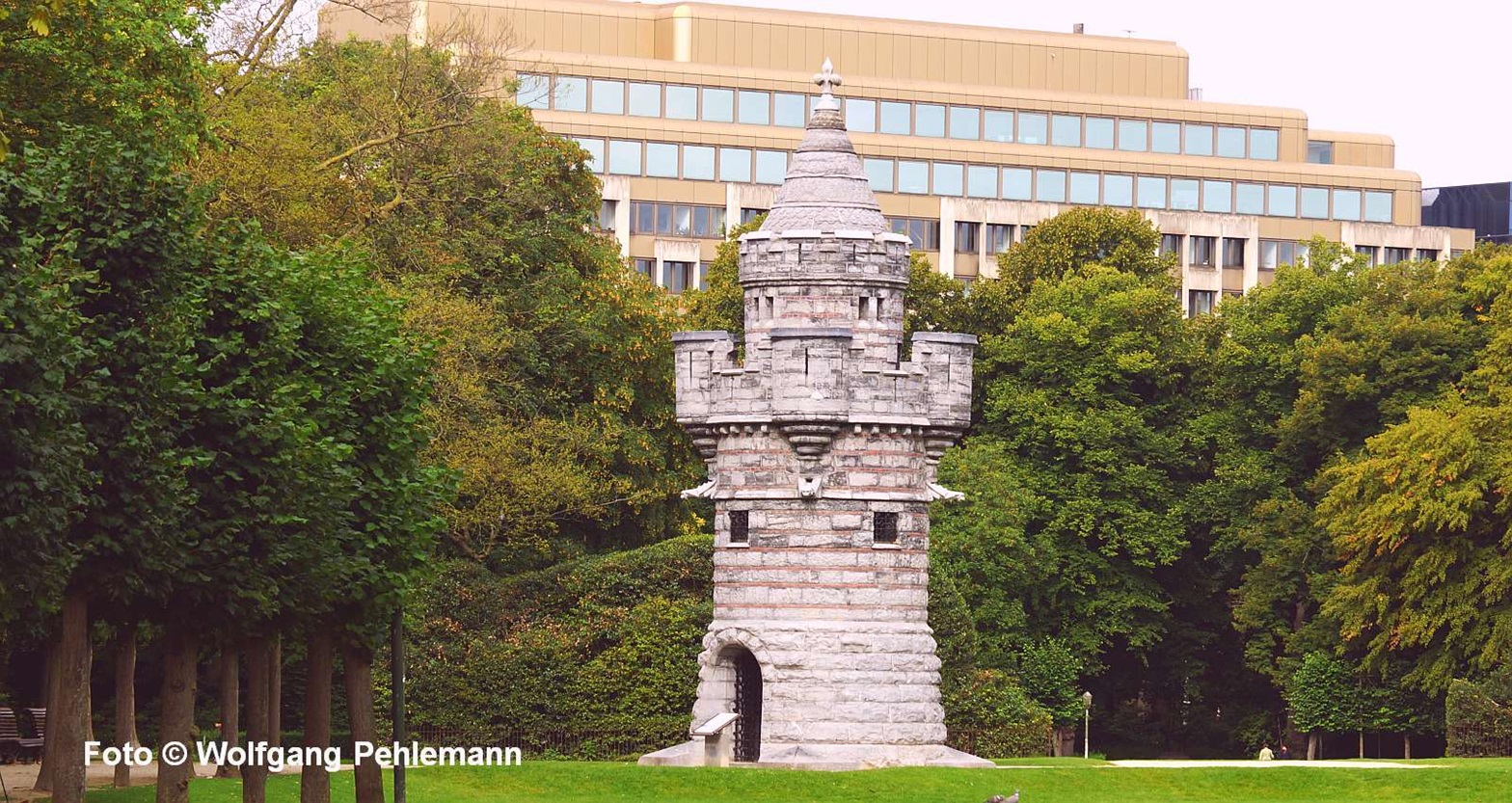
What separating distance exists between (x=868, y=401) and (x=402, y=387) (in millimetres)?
12592

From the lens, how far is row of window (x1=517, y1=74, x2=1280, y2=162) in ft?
388

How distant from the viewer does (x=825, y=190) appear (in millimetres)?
54688

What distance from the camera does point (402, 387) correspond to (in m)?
42.6

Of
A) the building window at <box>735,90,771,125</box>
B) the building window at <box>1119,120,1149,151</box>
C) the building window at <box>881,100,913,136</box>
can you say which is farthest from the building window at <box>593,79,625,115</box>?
the building window at <box>1119,120,1149,151</box>

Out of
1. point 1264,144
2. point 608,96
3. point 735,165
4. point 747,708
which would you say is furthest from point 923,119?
point 747,708

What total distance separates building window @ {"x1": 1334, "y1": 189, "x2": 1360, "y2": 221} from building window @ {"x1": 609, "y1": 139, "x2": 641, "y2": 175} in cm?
3257

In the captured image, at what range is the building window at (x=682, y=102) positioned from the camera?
118938 millimetres

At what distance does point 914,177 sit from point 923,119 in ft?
10.0

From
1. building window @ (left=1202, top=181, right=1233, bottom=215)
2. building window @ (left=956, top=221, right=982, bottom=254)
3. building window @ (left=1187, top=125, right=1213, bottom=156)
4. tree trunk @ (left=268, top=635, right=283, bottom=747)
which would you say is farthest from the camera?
building window @ (left=1187, top=125, right=1213, bottom=156)

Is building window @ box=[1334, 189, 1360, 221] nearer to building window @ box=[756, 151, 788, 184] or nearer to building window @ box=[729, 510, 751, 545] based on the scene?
building window @ box=[756, 151, 788, 184]

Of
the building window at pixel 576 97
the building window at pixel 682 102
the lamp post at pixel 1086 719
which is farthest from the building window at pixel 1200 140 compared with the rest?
the lamp post at pixel 1086 719

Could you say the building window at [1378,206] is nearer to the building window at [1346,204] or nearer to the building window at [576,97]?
the building window at [1346,204]

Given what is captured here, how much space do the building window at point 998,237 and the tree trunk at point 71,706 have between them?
86762mm

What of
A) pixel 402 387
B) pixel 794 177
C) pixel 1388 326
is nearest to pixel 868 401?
pixel 794 177
